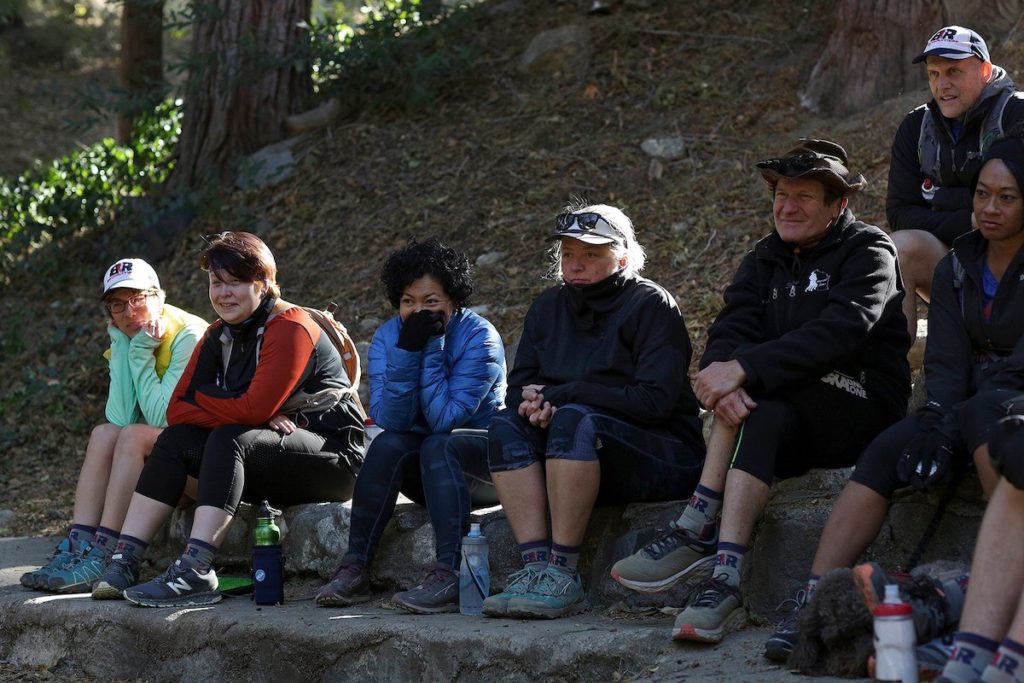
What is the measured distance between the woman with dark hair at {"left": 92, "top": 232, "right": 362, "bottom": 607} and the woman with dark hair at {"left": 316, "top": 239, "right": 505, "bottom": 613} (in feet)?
1.45

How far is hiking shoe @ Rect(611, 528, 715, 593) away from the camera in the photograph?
420cm

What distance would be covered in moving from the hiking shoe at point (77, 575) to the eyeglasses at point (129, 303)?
3.65 ft

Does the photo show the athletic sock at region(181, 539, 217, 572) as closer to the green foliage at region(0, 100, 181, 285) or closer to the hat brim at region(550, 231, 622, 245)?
the hat brim at region(550, 231, 622, 245)

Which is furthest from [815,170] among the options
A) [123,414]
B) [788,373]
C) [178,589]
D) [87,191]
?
[87,191]

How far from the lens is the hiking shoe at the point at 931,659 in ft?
10.8

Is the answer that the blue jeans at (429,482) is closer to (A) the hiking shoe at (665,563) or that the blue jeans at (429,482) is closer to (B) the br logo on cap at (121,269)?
(A) the hiking shoe at (665,563)

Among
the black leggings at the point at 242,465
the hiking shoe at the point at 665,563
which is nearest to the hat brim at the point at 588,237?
the hiking shoe at the point at 665,563

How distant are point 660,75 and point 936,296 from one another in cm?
482

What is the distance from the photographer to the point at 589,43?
30.1 ft

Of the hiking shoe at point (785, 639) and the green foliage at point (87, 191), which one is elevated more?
the green foliage at point (87, 191)

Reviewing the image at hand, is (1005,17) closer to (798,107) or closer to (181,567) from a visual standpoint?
(798,107)

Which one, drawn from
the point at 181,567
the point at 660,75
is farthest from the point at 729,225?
the point at 181,567

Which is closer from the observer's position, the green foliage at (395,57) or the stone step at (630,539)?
the stone step at (630,539)

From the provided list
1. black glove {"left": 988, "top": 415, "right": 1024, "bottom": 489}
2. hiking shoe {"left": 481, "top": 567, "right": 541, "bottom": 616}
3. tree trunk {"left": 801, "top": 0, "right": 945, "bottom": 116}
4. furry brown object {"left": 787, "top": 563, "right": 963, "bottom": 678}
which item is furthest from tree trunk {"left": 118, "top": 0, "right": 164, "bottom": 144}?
black glove {"left": 988, "top": 415, "right": 1024, "bottom": 489}
